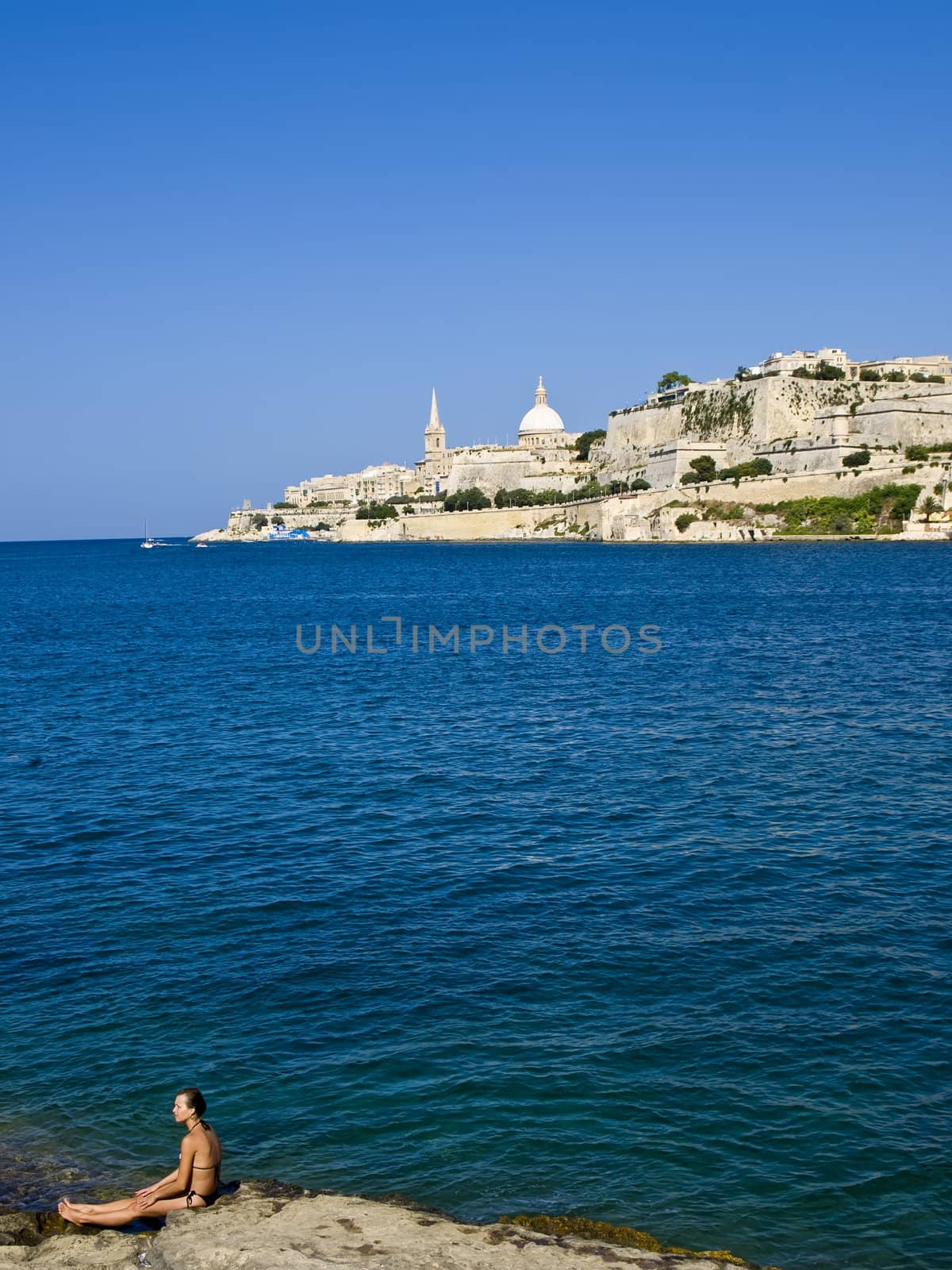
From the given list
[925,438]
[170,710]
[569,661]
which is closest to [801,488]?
[925,438]

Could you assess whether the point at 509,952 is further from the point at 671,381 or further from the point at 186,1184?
A: the point at 671,381

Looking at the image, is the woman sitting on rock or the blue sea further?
the blue sea

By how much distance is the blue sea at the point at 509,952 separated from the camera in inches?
250

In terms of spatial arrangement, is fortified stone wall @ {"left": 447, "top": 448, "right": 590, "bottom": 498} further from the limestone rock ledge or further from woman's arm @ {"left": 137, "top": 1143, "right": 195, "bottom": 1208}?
the limestone rock ledge

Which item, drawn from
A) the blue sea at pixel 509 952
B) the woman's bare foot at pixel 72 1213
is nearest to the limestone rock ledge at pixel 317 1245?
the woman's bare foot at pixel 72 1213

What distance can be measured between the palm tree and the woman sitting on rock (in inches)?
2484

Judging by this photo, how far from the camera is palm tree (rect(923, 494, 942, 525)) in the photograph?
206 ft

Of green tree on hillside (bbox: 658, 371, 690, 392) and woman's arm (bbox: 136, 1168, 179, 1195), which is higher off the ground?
green tree on hillside (bbox: 658, 371, 690, 392)

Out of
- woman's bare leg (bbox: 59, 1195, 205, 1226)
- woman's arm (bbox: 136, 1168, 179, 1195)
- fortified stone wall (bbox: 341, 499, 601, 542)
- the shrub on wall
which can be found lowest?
woman's bare leg (bbox: 59, 1195, 205, 1226)

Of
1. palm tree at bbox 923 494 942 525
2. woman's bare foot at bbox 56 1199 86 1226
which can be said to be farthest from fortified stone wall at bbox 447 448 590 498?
woman's bare foot at bbox 56 1199 86 1226

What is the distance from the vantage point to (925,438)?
224 ft

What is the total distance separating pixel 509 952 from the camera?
8.97 meters

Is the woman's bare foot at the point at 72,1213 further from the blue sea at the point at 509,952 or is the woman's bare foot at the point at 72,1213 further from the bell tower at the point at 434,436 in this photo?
the bell tower at the point at 434,436

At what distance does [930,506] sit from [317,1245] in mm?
63590
